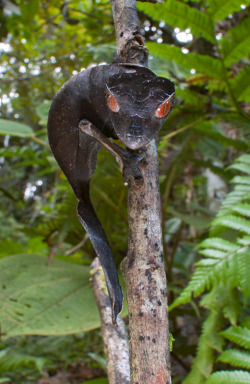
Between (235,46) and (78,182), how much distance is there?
102 centimetres

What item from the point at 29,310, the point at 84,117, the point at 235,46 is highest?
the point at 235,46

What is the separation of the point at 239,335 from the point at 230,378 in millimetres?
175

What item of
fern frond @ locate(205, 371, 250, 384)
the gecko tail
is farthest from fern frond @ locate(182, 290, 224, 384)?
the gecko tail

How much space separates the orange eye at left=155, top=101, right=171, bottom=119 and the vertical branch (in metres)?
0.06

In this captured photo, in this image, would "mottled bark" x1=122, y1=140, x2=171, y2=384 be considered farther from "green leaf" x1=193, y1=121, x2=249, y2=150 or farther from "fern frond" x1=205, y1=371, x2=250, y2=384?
"green leaf" x1=193, y1=121, x2=249, y2=150

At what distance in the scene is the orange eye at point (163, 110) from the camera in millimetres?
609

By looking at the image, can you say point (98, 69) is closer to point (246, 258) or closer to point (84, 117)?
point (84, 117)

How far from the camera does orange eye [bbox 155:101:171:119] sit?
61cm

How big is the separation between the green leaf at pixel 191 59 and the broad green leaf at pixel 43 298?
3.40 feet

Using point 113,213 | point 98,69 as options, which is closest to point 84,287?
point 113,213

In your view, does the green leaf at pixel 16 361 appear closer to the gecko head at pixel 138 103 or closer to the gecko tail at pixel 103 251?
the gecko tail at pixel 103 251

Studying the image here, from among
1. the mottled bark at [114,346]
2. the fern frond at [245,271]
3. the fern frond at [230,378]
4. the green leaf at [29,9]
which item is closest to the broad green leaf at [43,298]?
the mottled bark at [114,346]

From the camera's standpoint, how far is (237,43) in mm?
1386

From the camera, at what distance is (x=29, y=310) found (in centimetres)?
132
